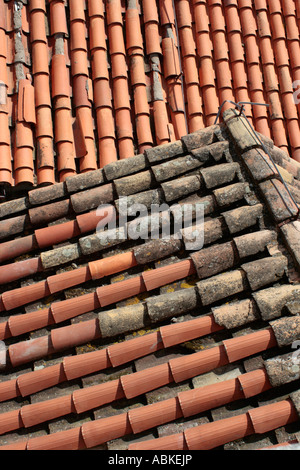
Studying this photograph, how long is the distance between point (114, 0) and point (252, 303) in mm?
3821

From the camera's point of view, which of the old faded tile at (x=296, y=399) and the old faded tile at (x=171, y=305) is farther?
the old faded tile at (x=171, y=305)

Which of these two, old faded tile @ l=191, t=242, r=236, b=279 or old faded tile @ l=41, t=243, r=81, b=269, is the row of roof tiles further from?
old faded tile @ l=41, t=243, r=81, b=269

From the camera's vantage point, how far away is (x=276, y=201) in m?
3.41

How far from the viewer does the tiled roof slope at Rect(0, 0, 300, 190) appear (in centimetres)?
470

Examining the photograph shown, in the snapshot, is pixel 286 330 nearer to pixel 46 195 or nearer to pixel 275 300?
pixel 275 300

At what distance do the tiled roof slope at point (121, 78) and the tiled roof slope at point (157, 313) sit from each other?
3.04ft

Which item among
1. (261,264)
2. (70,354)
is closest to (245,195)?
(261,264)

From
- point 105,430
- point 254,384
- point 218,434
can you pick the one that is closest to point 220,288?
point 254,384

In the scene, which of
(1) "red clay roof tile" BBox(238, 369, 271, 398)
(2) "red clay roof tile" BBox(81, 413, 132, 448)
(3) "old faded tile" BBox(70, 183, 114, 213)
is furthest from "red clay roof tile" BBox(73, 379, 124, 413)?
(3) "old faded tile" BBox(70, 183, 114, 213)

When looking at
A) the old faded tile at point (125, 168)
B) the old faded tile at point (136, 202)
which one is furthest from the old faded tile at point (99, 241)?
the old faded tile at point (125, 168)

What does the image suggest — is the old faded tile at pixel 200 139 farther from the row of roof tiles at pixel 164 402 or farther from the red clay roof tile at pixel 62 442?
the red clay roof tile at pixel 62 442

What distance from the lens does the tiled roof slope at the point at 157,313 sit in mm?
Result: 2881

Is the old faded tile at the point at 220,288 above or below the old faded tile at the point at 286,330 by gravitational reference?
above
